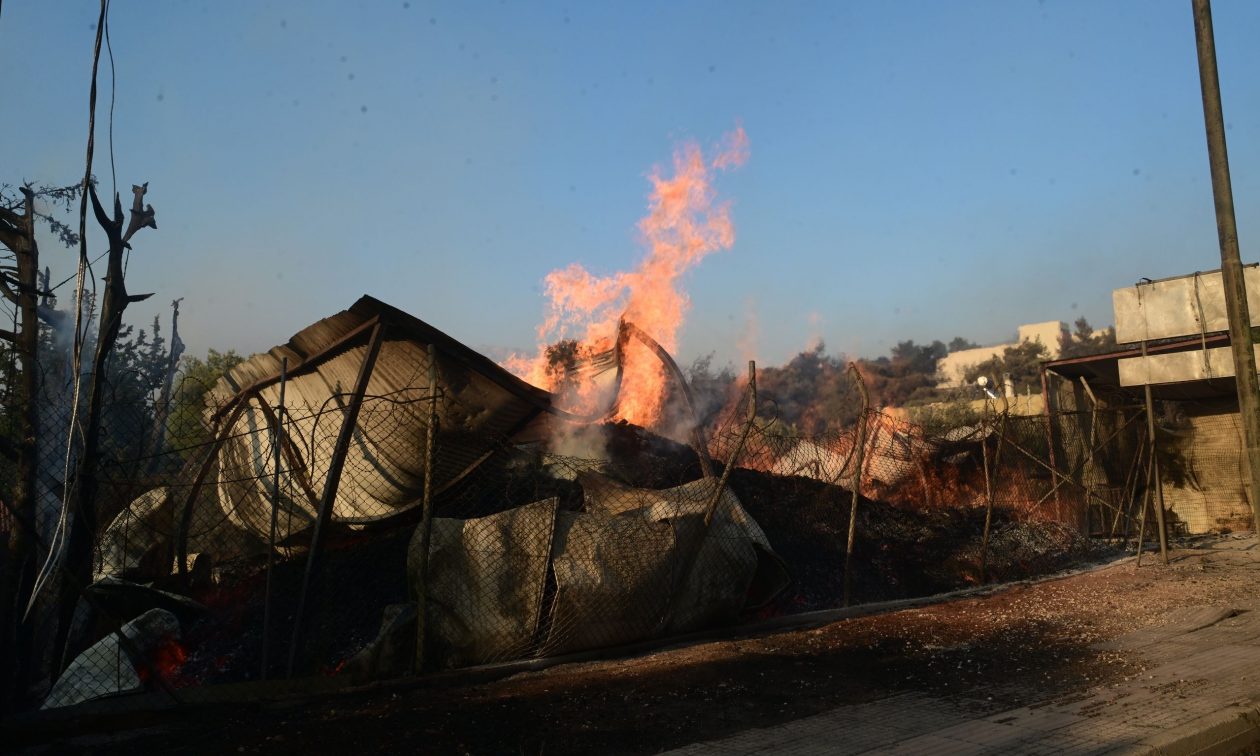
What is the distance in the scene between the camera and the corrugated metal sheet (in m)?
8.25

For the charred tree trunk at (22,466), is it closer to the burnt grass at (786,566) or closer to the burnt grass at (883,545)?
the burnt grass at (786,566)

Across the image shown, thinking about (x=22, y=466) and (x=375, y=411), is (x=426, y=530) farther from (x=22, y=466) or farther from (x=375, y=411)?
(x=22, y=466)

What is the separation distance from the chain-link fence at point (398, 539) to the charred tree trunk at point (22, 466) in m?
0.16

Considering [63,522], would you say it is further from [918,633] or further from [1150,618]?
[1150,618]

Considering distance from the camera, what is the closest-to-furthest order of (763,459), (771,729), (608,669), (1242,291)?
(771,729) < (608,669) < (1242,291) < (763,459)

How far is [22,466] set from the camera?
6082 mm

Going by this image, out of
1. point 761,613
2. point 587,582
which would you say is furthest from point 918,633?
point 587,582

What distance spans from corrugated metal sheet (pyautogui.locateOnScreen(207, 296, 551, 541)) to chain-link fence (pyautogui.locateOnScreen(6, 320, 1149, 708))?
0.03 m

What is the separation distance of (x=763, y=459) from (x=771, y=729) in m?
9.52

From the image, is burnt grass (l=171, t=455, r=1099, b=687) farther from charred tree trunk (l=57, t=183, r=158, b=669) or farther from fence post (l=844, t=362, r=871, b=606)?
charred tree trunk (l=57, t=183, r=158, b=669)

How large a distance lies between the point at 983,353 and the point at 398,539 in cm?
7131

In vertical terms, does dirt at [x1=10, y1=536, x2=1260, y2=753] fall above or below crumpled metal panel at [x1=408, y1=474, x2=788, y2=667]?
below

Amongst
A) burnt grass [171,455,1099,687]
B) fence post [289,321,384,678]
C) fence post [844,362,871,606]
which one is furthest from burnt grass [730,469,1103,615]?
fence post [289,321,384,678]

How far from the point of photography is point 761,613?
8.62 meters
